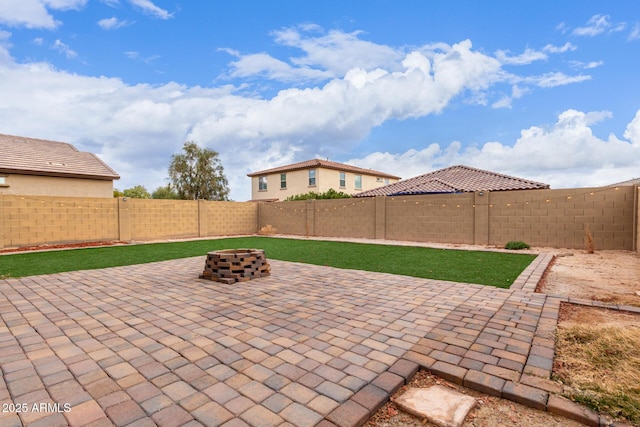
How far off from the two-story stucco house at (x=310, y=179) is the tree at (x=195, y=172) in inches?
136

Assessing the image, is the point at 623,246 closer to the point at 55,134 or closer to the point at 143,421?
the point at 143,421

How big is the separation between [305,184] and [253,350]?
2276 cm

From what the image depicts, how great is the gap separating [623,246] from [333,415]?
11.6 meters

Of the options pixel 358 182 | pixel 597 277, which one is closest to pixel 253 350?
pixel 597 277

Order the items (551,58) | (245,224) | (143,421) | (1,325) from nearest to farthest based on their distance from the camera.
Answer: (143,421) → (1,325) → (551,58) → (245,224)

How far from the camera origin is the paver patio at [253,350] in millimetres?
1940

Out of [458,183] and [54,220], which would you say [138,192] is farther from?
[458,183]

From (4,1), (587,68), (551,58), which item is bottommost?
(587,68)

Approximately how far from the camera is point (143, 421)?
70.0 inches

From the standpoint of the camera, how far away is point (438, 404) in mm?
1992

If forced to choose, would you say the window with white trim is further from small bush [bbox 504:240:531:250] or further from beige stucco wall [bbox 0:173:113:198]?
beige stucco wall [bbox 0:173:113:198]

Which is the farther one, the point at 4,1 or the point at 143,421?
the point at 4,1

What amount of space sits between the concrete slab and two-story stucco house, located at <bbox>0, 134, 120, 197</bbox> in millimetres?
18564

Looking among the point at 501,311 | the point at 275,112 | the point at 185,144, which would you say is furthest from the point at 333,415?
the point at 185,144
